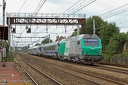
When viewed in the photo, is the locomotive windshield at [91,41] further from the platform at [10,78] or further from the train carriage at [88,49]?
the platform at [10,78]

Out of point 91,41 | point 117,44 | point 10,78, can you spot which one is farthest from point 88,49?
point 117,44

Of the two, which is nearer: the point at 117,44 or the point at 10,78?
the point at 10,78

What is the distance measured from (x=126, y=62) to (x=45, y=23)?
2105 centimetres

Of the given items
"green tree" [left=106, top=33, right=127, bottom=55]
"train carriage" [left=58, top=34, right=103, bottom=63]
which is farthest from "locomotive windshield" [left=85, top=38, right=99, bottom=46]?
"green tree" [left=106, top=33, right=127, bottom=55]

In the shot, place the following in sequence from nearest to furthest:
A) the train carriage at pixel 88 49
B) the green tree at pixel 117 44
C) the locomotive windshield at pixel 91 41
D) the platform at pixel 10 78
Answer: the platform at pixel 10 78 < the train carriage at pixel 88 49 < the locomotive windshield at pixel 91 41 < the green tree at pixel 117 44

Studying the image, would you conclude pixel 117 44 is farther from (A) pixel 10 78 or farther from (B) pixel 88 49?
A: (A) pixel 10 78

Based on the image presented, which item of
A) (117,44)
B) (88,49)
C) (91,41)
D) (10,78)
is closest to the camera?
(10,78)

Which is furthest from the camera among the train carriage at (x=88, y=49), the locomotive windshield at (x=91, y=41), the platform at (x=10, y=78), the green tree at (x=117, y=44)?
the green tree at (x=117, y=44)

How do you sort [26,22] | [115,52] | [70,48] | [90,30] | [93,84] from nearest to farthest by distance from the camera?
[93,84], [70,48], [115,52], [26,22], [90,30]

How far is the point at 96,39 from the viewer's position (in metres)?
29.2

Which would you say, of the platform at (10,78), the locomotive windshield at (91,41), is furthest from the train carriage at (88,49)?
the platform at (10,78)

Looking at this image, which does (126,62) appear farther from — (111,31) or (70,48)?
(111,31)

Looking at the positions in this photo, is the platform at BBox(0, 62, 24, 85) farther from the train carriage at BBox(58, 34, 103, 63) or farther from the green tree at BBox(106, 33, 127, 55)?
the green tree at BBox(106, 33, 127, 55)

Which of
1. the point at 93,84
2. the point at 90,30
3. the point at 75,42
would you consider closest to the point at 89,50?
the point at 75,42
